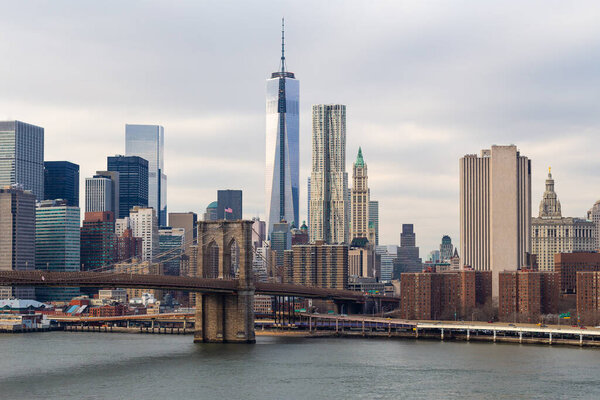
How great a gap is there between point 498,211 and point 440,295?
35.2 meters

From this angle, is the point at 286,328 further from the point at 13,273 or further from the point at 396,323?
the point at 13,273

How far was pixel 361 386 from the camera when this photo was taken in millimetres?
60844

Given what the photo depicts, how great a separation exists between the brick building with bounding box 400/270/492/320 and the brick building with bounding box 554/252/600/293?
65.1ft

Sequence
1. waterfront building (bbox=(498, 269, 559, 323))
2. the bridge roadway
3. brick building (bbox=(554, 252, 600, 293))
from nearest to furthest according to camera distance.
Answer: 1. the bridge roadway
2. waterfront building (bbox=(498, 269, 559, 323))
3. brick building (bbox=(554, 252, 600, 293))

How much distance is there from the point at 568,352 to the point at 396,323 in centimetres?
2760

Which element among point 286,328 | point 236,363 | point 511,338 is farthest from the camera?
point 286,328

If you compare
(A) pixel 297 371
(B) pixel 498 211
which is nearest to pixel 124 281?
(A) pixel 297 371

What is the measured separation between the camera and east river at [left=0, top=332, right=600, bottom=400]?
57.9 m

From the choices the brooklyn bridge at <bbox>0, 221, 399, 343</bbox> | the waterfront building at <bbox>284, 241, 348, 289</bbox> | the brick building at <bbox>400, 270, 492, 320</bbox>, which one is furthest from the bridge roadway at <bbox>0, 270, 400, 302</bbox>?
the waterfront building at <bbox>284, 241, 348, 289</bbox>

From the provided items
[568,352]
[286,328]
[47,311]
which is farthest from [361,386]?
[47,311]

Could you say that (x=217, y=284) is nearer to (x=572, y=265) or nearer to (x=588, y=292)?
(x=588, y=292)

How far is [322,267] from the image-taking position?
19650 centimetres

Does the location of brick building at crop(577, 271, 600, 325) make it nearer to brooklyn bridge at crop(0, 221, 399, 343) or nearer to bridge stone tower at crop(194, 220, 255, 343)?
brooklyn bridge at crop(0, 221, 399, 343)

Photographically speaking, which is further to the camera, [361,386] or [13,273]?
[13,273]
